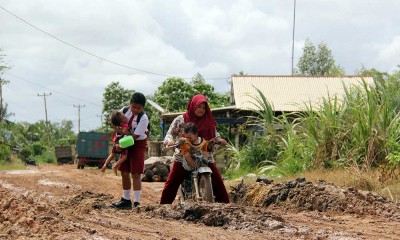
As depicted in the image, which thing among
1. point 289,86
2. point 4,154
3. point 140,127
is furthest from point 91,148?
point 140,127

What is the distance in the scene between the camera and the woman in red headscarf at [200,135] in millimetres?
8852

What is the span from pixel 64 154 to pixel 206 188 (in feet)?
149

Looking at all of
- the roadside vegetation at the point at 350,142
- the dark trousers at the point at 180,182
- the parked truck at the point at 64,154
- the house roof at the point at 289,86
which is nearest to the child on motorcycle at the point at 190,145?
the dark trousers at the point at 180,182

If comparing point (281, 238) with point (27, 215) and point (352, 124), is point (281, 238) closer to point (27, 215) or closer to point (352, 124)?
point (27, 215)

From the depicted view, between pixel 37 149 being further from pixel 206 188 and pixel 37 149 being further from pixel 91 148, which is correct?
pixel 206 188

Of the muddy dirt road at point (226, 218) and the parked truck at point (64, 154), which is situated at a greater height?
the parked truck at point (64, 154)

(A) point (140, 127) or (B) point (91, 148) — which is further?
(B) point (91, 148)

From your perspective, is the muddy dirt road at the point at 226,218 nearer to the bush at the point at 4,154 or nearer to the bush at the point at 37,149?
the bush at the point at 4,154

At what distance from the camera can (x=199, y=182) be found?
8.54m

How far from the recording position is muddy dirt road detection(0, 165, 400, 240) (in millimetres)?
6309

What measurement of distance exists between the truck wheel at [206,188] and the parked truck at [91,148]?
32.3 m

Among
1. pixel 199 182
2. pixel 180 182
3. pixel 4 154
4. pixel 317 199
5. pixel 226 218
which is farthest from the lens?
pixel 4 154

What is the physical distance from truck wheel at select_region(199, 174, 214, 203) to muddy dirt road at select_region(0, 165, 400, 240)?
0.44 meters

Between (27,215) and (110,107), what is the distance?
5764cm
